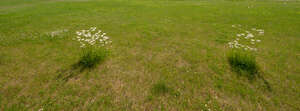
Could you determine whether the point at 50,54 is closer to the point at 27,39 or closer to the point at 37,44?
the point at 37,44

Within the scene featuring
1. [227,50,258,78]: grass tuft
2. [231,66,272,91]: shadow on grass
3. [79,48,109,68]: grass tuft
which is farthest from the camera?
[79,48,109,68]: grass tuft

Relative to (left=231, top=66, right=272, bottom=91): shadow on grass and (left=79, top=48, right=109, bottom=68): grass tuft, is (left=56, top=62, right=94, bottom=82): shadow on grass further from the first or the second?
(left=231, top=66, right=272, bottom=91): shadow on grass

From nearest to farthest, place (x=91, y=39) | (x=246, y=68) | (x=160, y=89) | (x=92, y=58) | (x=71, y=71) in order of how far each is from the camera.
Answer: (x=160, y=89), (x=246, y=68), (x=71, y=71), (x=92, y=58), (x=91, y=39)

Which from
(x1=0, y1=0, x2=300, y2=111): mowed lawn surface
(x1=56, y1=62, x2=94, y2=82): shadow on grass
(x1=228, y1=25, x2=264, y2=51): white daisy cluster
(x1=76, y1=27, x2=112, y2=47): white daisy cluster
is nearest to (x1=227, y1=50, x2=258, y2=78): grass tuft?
(x1=0, y1=0, x2=300, y2=111): mowed lawn surface

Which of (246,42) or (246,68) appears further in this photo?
(246,42)

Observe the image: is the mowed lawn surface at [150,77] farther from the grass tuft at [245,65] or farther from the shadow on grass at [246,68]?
the grass tuft at [245,65]

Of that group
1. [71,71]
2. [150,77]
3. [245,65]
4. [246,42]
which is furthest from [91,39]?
[246,42]

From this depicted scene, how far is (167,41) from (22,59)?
22.8ft

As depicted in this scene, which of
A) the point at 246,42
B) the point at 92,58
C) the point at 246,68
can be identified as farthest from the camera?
the point at 246,42

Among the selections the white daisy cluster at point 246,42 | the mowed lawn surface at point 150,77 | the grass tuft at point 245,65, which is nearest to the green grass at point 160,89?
the mowed lawn surface at point 150,77

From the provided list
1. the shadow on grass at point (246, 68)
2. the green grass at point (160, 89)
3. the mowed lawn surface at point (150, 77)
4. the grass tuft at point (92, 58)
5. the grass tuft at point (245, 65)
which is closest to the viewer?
the mowed lawn surface at point (150, 77)

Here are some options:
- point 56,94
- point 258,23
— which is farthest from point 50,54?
point 258,23

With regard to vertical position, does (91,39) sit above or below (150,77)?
above

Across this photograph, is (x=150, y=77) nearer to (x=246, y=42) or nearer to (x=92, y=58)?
(x=92, y=58)
